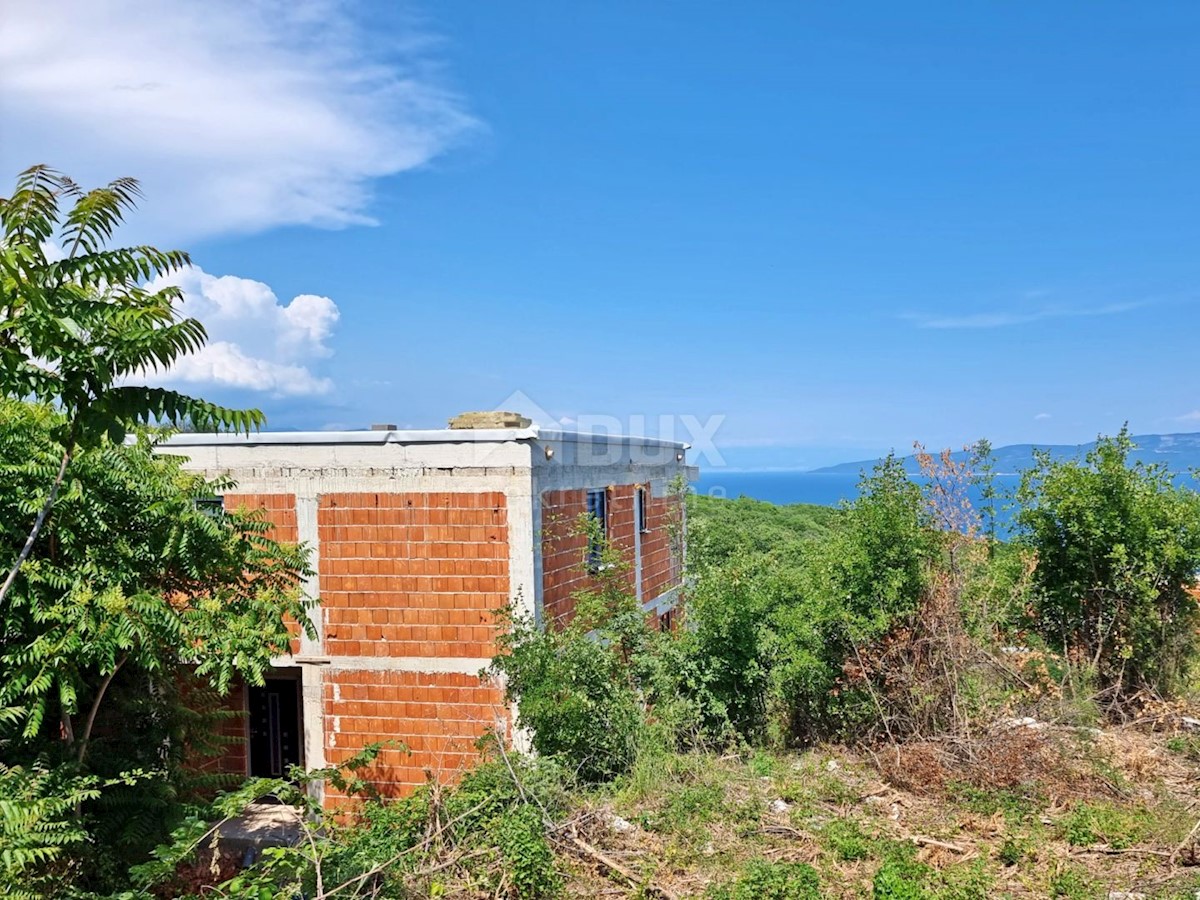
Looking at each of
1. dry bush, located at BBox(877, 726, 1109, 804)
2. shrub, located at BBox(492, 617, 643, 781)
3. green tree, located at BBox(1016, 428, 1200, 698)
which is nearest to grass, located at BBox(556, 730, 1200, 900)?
dry bush, located at BBox(877, 726, 1109, 804)

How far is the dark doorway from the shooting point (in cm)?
1109

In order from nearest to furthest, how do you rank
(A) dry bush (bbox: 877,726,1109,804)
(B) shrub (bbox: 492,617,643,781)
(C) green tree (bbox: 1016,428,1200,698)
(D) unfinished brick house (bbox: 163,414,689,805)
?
1. (A) dry bush (bbox: 877,726,1109,804)
2. (B) shrub (bbox: 492,617,643,781)
3. (D) unfinished brick house (bbox: 163,414,689,805)
4. (C) green tree (bbox: 1016,428,1200,698)

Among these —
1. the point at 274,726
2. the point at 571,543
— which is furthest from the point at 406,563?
the point at 274,726

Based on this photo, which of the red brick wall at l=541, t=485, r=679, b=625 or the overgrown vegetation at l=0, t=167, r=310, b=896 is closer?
the overgrown vegetation at l=0, t=167, r=310, b=896

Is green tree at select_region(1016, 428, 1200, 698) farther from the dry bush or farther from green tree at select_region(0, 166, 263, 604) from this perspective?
green tree at select_region(0, 166, 263, 604)

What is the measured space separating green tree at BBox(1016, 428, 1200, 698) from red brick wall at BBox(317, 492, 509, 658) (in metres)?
7.80

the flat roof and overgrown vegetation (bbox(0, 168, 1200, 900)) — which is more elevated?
the flat roof

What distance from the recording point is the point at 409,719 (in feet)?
33.1

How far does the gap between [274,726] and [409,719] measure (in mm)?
2460

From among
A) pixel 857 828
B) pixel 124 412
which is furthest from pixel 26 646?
pixel 857 828

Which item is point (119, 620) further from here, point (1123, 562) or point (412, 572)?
point (1123, 562)

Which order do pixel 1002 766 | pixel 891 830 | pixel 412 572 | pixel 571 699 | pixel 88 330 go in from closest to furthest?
pixel 88 330
pixel 891 830
pixel 1002 766
pixel 571 699
pixel 412 572

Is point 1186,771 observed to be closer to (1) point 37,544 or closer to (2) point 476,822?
(2) point 476,822

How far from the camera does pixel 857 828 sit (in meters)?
7.76
